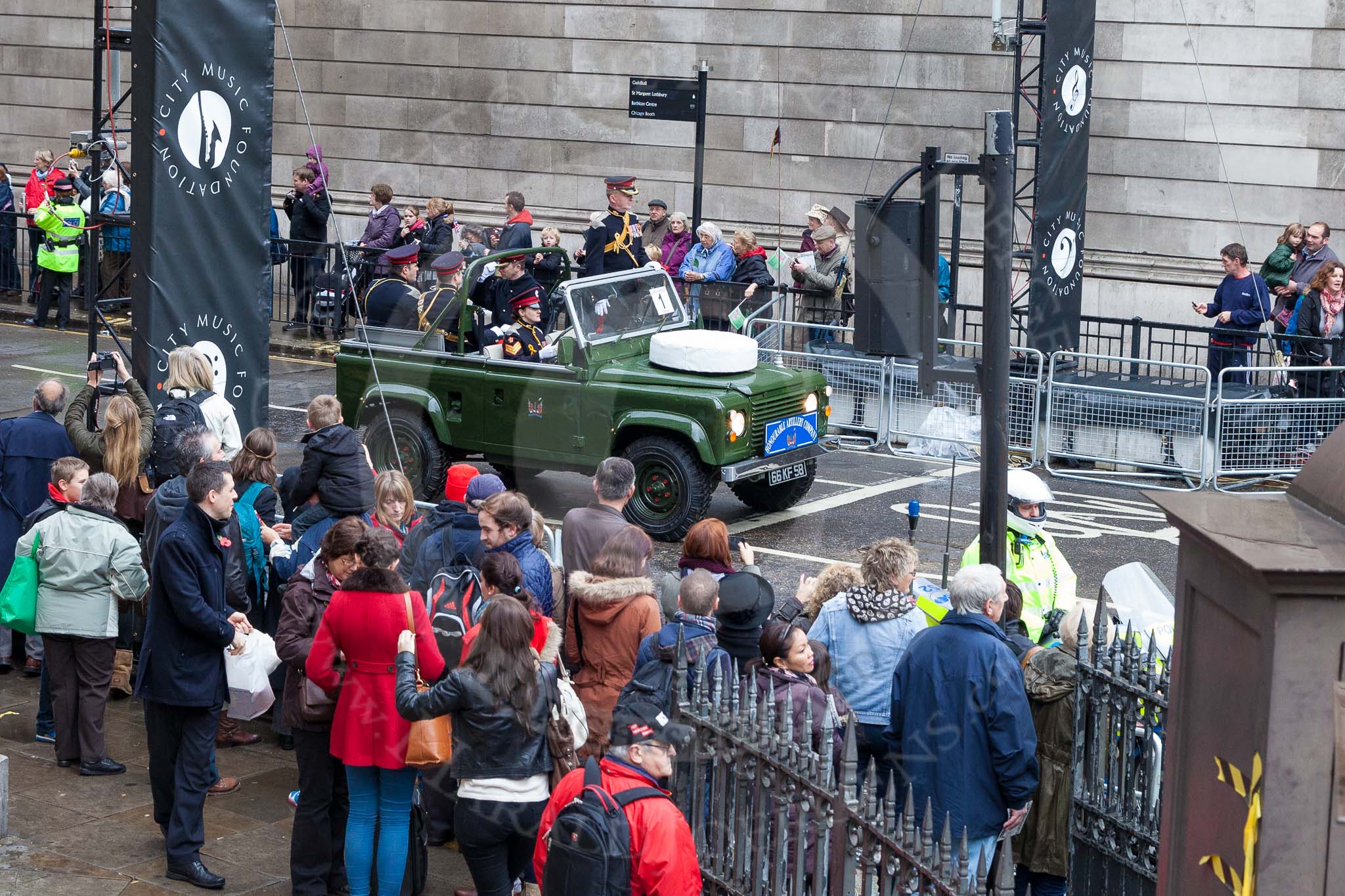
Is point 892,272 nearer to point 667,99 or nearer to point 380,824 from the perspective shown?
point 380,824

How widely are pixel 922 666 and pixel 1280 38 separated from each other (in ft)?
53.5

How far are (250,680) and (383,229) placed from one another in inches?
531

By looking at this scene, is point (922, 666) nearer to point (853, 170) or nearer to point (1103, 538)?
point (1103, 538)

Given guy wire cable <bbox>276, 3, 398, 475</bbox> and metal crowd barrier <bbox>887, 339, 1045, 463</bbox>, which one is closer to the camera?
guy wire cable <bbox>276, 3, 398, 475</bbox>

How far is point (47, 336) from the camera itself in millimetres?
20375

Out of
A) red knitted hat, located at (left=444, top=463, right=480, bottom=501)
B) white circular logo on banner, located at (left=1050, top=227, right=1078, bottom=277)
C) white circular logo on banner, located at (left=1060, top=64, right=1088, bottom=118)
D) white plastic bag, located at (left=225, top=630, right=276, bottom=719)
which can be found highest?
white circular logo on banner, located at (left=1060, top=64, right=1088, bottom=118)

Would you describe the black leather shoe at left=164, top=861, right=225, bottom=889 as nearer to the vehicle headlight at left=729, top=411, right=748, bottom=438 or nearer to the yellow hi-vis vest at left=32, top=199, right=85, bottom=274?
the vehicle headlight at left=729, top=411, right=748, bottom=438

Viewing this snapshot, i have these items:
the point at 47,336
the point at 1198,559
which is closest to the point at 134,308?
the point at 1198,559

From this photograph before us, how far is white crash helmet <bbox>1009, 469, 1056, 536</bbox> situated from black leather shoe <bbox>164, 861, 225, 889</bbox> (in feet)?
12.1

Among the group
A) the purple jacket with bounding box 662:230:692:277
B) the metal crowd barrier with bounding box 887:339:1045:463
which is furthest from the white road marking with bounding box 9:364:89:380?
the metal crowd barrier with bounding box 887:339:1045:463

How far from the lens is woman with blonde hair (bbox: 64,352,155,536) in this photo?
327 inches

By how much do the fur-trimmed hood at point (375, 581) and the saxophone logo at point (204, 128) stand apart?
3.78 m

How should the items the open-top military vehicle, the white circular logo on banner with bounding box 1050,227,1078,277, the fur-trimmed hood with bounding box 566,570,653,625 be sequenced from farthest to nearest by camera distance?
1. the white circular logo on banner with bounding box 1050,227,1078,277
2. the open-top military vehicle
3. the fur-trimmed hood with bounding box 566,570,653,625

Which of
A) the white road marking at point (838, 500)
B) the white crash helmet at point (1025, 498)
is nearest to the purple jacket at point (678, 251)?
the white road marking at point (838, 500)
